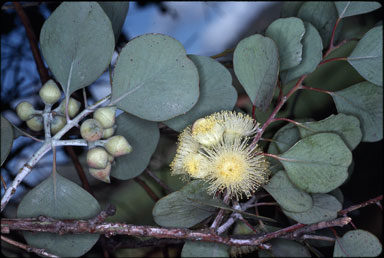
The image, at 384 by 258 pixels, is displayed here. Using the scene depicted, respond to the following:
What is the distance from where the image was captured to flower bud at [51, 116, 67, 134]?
0.53 metres

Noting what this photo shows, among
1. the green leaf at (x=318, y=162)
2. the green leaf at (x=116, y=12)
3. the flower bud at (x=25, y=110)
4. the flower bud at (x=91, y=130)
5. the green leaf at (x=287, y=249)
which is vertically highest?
the green leaf at (x=116, y=12)

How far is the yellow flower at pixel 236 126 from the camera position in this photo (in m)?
0.49

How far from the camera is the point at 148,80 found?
50 cm

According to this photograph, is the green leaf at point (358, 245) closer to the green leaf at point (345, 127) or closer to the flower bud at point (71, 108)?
the green leaf at point (345, 127)

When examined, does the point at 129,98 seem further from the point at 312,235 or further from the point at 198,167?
the point at 312,235

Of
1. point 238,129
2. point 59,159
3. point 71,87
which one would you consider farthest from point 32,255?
point 238,129

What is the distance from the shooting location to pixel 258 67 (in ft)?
1.59

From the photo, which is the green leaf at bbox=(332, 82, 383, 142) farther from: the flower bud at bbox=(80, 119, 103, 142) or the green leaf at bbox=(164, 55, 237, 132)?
the flower bud at bbox=(80, 119, 103, 142)

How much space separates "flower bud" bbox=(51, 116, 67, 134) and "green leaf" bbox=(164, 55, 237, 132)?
0.16m

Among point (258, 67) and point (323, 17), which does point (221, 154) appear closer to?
point (258, 67)

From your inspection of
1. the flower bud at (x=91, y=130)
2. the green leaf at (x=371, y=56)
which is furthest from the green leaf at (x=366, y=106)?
the flower bud at (x=91, y=130)

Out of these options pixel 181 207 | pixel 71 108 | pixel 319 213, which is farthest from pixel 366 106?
pixel 71 108

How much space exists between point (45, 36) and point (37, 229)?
9.0 inches

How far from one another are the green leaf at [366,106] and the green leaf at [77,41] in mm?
318
